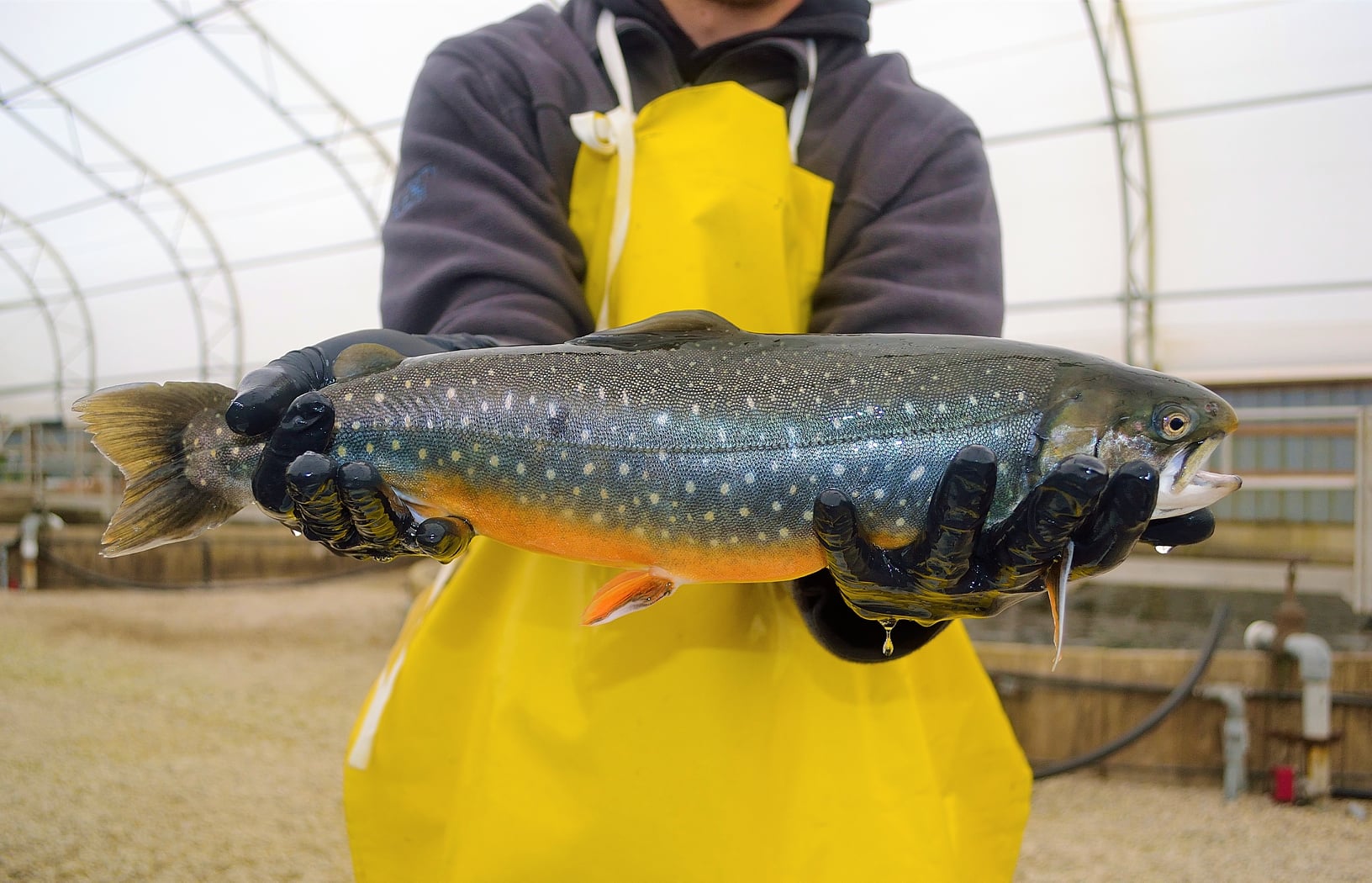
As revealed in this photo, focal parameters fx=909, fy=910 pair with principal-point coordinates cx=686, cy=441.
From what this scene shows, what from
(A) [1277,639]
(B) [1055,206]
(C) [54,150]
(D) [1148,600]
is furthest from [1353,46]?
(C) [54,150]

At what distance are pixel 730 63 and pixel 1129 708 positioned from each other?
3743 mm

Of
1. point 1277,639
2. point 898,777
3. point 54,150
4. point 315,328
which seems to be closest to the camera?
point 898,777

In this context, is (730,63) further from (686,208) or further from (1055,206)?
(1055,206)

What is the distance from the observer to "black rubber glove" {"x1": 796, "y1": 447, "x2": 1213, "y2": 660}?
1.14 meters

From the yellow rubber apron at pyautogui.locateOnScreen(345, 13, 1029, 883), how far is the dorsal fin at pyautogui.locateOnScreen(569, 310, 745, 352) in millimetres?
314

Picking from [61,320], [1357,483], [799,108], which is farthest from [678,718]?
[61,320]

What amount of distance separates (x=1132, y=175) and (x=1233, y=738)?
8798mm

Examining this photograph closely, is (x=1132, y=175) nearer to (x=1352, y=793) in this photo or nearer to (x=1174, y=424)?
(x=1352, y=793)

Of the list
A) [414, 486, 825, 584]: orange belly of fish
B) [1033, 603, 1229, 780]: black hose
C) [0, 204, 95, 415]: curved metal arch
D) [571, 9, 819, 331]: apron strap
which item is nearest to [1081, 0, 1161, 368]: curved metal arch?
[1033, 603, 1229, 780]: black hose

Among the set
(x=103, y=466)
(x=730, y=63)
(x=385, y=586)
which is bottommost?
(x=385, y=586)

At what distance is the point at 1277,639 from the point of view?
412 cm

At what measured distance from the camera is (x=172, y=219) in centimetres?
1736

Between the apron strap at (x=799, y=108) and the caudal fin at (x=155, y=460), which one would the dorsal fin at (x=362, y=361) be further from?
the apron strap at (x=799, y=108)

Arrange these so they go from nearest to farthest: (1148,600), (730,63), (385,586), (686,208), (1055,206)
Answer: (686,208)
(730,63)
(1148,600)
(385,586)
(1055,206)
